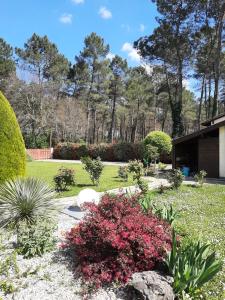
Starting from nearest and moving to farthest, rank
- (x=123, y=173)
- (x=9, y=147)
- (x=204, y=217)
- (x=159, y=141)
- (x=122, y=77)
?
(x=9, y=147) → (x=204, y=217) → (x=123, y=173) → (x=159, y=141) → (x=122, y=77)

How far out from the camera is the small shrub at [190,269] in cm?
344

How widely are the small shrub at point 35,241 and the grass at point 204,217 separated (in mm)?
2306

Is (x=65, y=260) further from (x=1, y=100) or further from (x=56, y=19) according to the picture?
(x=56, y=19)

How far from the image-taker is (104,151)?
30.0 metres

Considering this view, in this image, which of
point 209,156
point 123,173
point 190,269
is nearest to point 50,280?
point 190,269

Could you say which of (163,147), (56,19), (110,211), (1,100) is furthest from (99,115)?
(110,211)

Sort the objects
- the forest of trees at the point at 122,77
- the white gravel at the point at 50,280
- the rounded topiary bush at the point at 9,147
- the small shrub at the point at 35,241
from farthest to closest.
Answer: the forest of trees at the point at 122,77, the rounded topiary bush at the point at 9,147, the small shrub at the point at 35,241, the white gravel at the point at 50,280

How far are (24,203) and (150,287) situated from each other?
322cm

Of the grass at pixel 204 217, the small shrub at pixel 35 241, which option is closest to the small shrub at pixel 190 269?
the grass at pixel 204 217

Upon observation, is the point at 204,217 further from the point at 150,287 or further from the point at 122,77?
the point at 122,77

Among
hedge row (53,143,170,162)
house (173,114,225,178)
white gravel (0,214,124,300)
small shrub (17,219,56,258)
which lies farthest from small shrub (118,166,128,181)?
hedge row (53,143,170,162)

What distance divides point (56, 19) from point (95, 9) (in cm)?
247

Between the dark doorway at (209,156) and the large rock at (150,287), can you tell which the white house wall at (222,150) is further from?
the large rock at (150,287)

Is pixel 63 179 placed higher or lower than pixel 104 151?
lower
